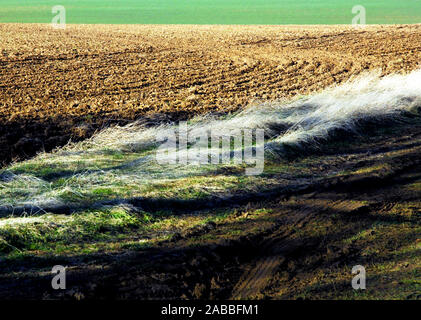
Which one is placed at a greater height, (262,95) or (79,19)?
(79,19)

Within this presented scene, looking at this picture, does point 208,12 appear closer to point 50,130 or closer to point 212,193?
point 50,130

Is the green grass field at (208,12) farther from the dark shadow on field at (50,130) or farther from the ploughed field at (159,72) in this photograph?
the dark shadow on field at (50,130)

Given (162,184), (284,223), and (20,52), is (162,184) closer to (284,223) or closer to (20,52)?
(284,223)

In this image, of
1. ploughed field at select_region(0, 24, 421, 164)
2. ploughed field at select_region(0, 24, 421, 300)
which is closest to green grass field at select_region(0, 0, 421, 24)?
ploughed field at select_region(0, 24, 421, 164)

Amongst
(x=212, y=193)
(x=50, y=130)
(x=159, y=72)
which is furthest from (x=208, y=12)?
(x=212, y=193)

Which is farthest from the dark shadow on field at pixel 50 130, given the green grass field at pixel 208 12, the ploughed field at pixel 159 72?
the green grass field at pixel 208 12

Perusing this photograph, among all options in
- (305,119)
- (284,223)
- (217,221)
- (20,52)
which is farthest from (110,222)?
(20,52)
